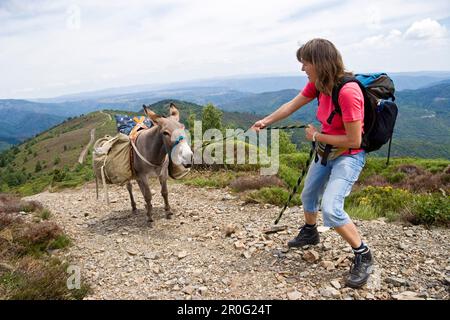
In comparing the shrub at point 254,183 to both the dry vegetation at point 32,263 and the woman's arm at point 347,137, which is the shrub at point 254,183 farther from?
the woman's arm at point 347,137

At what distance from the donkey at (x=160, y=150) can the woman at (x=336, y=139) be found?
109 inches

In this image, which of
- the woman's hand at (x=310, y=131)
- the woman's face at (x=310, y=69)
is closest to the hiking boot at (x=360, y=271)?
the woman's hand at (x=310, y=131)

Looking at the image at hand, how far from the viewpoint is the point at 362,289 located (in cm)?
Result: 496

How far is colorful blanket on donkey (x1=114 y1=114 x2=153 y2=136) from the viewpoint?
31.2 feet

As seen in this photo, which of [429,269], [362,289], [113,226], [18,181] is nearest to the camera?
[362,289]

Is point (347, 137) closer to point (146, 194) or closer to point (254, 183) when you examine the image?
point (146, 194)

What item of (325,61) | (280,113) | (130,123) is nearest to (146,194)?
(130,123)

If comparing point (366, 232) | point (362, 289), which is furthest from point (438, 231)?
point (362, 289)

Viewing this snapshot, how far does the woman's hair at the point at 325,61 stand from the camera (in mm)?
4332

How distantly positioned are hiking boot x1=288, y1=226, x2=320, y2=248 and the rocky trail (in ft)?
0.39

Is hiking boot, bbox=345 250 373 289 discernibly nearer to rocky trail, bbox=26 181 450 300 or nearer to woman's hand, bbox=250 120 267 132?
rocky trail, bbox=26 181 450 300

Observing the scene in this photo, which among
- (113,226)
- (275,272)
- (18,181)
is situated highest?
(275,272)
